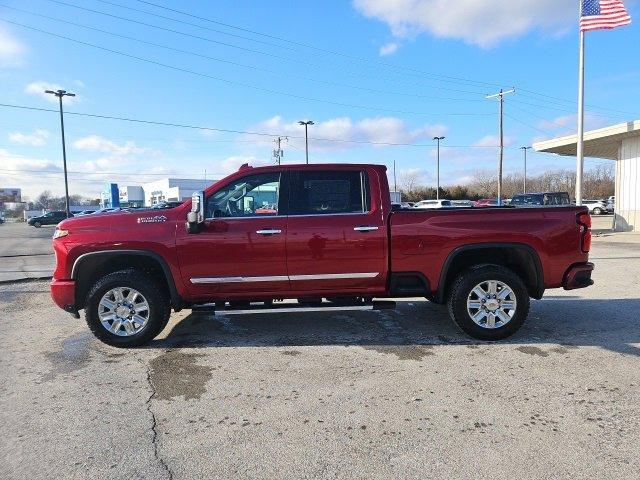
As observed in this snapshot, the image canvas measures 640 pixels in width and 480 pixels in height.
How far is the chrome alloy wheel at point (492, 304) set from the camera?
5.27m

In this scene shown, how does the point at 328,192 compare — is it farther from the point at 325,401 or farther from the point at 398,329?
the point at 325,401

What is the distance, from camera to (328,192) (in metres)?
5.32

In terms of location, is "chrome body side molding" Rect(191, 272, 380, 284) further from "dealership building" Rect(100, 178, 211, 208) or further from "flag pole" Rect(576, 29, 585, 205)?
"dealership building" Rect(100, 178, 211, 208)

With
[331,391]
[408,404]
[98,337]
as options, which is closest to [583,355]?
[408,404]

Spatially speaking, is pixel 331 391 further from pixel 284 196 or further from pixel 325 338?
pixel 284 196

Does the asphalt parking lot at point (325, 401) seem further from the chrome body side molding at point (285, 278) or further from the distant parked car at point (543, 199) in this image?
the distant parked car at point (543, 199)

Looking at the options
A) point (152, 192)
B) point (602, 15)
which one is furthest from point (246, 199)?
point (152, 192)

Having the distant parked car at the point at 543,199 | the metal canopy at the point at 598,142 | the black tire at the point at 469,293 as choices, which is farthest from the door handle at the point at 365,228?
the distant parked car at the point at 543,199

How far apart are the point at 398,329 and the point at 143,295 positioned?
300 cm

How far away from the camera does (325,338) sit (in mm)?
5496

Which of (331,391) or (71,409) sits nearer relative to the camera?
(71,409)

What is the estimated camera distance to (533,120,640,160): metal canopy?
19.9 m

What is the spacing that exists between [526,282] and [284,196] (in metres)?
3.00

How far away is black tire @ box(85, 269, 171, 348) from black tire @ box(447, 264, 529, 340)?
3246mm
